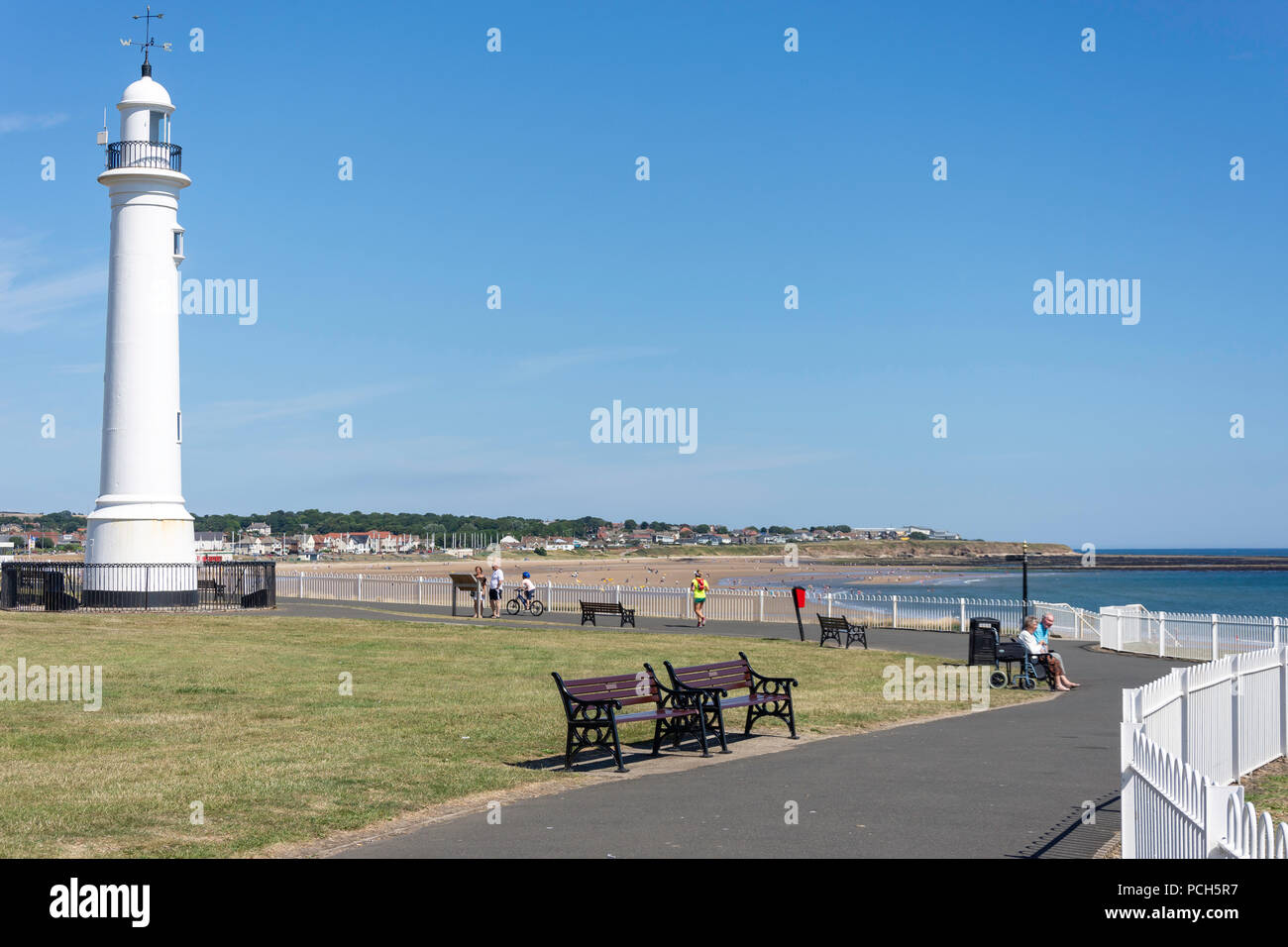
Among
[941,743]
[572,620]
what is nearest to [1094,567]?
[572,620]

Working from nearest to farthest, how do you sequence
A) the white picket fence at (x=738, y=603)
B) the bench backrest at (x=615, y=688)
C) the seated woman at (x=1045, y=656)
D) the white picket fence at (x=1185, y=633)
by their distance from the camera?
the bench backrest at (x=615, y=688) < the seated woman at (x=1045, y=656) < the white picket fence at (x=1185, y=633) < the white picket fence at (x=738, y=603)

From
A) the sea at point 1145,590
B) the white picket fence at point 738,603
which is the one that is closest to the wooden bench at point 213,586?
the white picket fence at point 738,603

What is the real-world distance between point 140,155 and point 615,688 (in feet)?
89.8

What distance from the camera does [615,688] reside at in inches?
509

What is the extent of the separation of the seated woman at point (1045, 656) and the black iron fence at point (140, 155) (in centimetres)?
2678

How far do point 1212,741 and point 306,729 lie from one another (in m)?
9.73

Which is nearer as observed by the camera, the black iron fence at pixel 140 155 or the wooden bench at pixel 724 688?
the wooden bench at pixel 724 688

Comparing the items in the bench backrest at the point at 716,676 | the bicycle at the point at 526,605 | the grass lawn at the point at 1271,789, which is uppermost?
the bench backrest at the point at 716,676

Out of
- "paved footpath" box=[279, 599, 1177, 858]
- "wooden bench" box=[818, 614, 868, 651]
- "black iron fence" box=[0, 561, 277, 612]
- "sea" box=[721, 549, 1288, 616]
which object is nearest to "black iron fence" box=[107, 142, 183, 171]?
"black iron fence" box=[0, 561, 277, 612]

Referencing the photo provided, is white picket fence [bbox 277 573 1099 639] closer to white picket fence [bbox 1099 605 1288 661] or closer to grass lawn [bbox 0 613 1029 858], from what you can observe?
white picket fence [bbox 1099 605 1288 661]

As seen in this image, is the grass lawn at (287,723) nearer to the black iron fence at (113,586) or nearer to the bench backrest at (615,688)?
the bench backrest at (615,688)

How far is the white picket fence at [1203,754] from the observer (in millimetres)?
5469

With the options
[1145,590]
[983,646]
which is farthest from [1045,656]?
[1145,590]
